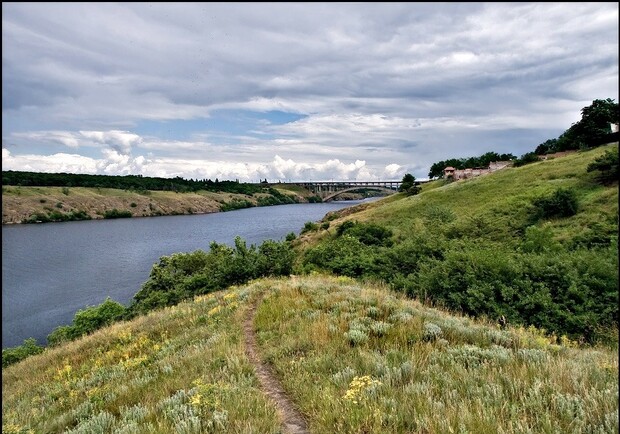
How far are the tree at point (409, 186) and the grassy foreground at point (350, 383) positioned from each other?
87034 millimetres

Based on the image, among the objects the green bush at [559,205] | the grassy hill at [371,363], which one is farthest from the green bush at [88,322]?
the green bush at [559,205]

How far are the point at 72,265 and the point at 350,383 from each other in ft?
249

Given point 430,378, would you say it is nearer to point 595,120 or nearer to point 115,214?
point 595,120

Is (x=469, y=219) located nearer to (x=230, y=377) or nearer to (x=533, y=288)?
(x=533, y=288)

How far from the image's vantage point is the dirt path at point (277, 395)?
588 centimetres

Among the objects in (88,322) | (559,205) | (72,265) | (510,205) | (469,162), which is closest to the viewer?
(88,322)

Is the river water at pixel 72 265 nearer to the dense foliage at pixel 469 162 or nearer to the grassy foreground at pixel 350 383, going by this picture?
the grassy foreground at pixel 350 383

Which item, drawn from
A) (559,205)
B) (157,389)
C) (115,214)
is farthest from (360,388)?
(115,214)

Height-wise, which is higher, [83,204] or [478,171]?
[478,171]

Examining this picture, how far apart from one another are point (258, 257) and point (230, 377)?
86.7ft

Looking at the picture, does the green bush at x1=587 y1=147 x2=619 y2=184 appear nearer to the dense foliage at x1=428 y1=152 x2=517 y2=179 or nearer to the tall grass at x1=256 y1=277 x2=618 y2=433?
the tall grass at x1=256 y1=277 x2=618 y2=433

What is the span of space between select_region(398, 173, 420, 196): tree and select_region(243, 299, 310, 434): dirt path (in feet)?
295

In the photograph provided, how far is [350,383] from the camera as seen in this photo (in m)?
6.45

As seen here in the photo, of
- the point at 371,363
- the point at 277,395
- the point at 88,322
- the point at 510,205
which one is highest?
the point at 510,205
